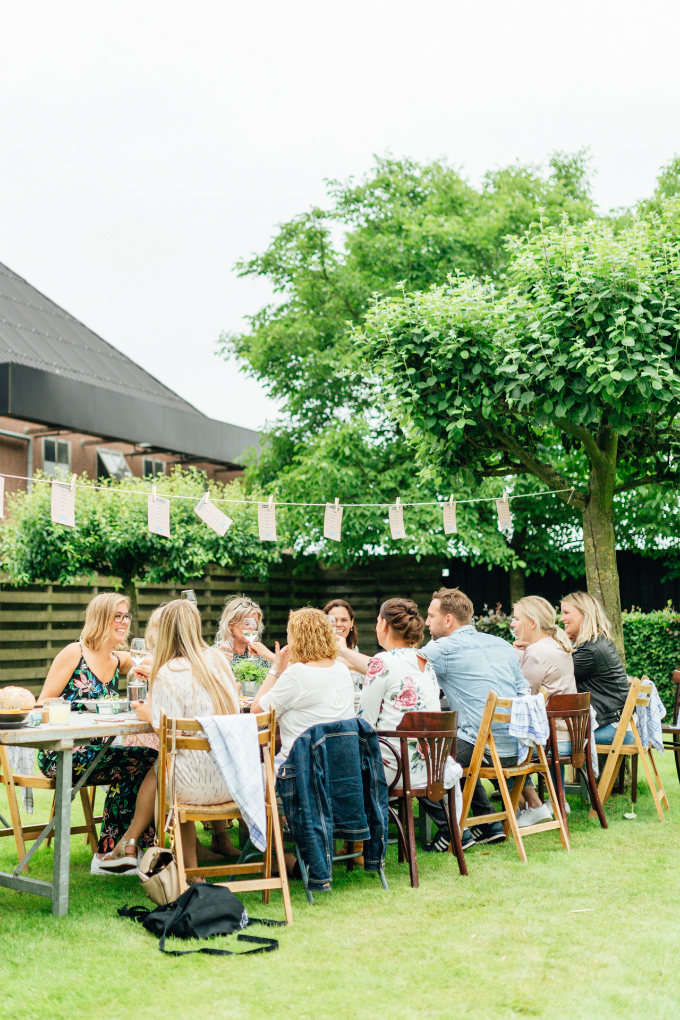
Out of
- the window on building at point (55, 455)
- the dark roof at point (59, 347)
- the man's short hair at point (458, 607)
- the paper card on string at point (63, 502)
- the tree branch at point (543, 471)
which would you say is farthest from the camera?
the dark roof at point (59, 347)

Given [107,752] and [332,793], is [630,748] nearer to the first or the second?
[332,793]

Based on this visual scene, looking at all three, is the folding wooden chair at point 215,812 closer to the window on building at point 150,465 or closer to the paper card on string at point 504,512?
the paper card on string at point 504,512

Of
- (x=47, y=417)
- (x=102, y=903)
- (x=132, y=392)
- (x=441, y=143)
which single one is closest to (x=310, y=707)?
(x=102, y=903)

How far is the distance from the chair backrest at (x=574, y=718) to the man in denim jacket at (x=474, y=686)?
0.25 m

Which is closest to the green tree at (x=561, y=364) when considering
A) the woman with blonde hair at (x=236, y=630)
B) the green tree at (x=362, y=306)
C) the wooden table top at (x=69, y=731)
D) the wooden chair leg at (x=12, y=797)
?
the woman with blonde hair at (x=236, y=630)

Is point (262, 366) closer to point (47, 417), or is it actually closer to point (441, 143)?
point (47, 417)

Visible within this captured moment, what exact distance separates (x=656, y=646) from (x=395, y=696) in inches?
281

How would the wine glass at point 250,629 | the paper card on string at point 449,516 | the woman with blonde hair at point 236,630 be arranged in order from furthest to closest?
1. the paper card on string at point 449,516
2. the woman with blonde hair at point 236,630
3. the wine glass at point 250,629

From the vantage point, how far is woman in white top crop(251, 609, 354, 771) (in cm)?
414

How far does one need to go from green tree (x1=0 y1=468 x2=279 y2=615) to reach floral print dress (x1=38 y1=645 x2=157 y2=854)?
544 cm

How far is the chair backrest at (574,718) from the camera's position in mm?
5055

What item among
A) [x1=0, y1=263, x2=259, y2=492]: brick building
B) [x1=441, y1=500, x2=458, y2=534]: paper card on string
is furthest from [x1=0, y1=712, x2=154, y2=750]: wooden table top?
[x1=0, y1=263, x2=259, y2=492]: brick building

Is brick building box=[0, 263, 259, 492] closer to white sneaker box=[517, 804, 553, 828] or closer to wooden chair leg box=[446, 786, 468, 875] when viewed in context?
white sneaker box=[517, 804, 553, 828]

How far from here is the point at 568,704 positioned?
16.7 feet
